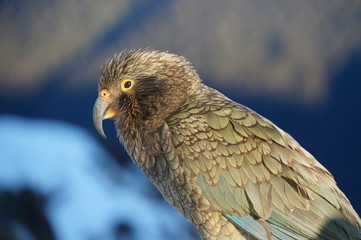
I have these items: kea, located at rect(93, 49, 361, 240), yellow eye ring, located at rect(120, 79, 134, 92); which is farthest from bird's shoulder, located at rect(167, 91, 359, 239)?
yellow eye ring, located at rect(120, 79, 134, 92)

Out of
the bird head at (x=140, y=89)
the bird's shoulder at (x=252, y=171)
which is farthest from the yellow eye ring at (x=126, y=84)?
the bird's shoulder at (x=252, y=171)

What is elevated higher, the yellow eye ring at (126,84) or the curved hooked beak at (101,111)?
the yellow eye ring at (126,84)

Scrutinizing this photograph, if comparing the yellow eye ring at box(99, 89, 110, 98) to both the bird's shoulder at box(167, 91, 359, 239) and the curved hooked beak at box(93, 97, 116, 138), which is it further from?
the bird's shoulder at box(167, 91, 359, 239)

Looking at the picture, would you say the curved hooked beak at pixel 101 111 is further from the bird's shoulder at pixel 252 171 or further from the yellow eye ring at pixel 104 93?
the bird's shoulder at pixel 252 171

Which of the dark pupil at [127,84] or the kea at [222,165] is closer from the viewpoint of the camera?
the kea at [222,165]

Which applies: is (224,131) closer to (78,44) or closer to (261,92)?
(261,92)


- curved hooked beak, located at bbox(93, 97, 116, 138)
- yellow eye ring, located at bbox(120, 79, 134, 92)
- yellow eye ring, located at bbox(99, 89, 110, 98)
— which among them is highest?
yellow eye ring, located at bbox(120, 79, 134, 92)

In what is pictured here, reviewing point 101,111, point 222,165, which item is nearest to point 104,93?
point 101,111

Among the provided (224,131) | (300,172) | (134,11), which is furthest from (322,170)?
(134,11)

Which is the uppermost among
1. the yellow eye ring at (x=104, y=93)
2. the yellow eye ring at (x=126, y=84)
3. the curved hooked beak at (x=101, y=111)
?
the yellow eye ring at (x=126, y=84)
